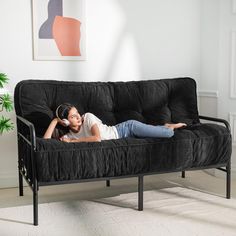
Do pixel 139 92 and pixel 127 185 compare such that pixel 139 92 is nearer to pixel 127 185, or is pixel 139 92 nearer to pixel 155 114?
pixel 155 114

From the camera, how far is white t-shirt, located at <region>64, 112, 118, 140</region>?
2.90 m

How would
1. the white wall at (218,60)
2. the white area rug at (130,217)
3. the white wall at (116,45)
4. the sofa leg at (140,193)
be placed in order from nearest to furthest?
the white area rug at (130,217) → the sofa leg at (140,193) → the white wall at (116,45) → the white wall at (218,60)

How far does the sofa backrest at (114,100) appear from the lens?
3.04 m

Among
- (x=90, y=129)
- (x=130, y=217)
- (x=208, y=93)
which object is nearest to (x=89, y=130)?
(x=90, y=129)

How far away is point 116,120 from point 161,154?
617 millimetres

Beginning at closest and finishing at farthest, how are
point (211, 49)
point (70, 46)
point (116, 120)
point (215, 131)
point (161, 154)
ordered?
point (161, 154)
point (215, 131)
point (116, 120)
point (70, 46)
point (211, 49)

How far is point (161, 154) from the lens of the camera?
2791mm

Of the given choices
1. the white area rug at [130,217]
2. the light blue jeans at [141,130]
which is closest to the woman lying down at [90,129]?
the light blue jeans at [141,130]

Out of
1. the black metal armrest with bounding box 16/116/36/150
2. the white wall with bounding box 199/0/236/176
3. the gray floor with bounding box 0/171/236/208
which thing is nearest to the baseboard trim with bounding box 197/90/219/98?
the white wall with bounding box 199/0/236/176

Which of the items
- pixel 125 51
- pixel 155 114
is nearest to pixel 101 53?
pixel 125 51

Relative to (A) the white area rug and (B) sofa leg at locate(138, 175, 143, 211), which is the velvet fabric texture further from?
(A) the white area rug

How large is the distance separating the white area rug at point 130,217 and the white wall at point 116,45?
34.3 inches

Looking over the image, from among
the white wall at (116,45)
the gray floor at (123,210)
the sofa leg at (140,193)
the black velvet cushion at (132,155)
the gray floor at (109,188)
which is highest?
the white wall at (116,45)

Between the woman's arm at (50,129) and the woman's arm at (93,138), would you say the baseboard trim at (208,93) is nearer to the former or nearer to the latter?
the woman's arm at (93,138)
